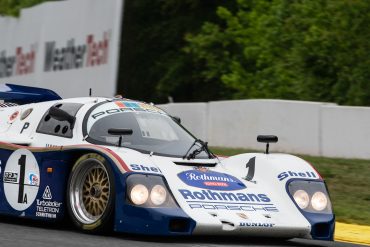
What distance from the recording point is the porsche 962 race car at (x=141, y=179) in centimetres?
807

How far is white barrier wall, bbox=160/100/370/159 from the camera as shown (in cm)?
1564

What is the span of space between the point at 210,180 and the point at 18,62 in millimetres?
20721

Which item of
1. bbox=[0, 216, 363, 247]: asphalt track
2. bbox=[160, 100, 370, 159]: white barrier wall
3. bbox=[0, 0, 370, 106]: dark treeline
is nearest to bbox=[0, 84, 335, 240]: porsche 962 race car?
bbox=[0, 216, 363, 247]: asphalt track

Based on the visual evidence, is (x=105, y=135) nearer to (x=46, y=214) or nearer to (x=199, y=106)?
(x=46, y=214)

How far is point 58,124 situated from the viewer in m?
9.36

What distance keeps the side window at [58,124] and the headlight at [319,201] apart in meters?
2.23

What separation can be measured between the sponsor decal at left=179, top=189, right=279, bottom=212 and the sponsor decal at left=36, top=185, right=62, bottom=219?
1191 millimetres

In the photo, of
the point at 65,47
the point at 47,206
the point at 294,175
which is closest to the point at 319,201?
the point at 294,175

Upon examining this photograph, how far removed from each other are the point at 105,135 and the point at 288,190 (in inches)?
66.4

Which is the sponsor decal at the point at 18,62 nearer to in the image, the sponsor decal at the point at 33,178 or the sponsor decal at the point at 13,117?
the sponsor decal at the point at 13,117

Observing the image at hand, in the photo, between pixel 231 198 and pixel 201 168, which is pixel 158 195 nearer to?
pixel 231 198

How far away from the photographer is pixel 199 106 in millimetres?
18891

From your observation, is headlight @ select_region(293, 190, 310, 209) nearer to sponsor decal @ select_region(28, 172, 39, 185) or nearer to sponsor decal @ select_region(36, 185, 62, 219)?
sponsor decal @ select_region(36, 185, 62, 219)

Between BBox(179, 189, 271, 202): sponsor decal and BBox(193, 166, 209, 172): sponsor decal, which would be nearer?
BBox(179, 189, 271, 202): sponsor decal
